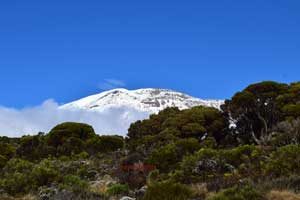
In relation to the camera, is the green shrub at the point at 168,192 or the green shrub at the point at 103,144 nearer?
the green shrub at the point at 168,192

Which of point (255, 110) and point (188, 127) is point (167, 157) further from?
point (188, 127)

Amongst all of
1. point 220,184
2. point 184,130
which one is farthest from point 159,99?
point 220,184

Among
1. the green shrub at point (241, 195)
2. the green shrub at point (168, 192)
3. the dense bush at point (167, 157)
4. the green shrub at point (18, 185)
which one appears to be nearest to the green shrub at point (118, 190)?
the green shrub at point (168, 192)

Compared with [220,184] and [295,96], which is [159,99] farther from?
[220,184]

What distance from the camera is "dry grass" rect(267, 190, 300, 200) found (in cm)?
1130

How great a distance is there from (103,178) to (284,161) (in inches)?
297

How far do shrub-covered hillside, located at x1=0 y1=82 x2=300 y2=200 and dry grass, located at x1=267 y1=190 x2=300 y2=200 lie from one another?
0.07 ft

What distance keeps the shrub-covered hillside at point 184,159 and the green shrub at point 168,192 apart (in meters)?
0.02

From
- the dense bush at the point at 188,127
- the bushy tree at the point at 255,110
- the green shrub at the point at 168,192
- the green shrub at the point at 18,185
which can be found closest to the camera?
the green shrub at the point at 168,192

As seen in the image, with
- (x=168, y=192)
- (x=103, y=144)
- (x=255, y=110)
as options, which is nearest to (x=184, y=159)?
(x=168, y=192)

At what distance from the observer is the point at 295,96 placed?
37.5 metres

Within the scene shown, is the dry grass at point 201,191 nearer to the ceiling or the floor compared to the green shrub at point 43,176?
nearer to the floor

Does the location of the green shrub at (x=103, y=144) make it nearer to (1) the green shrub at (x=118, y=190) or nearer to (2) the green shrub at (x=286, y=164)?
(1) the green shrub at (x=118, y=190)

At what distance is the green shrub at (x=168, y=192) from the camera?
471 inches
